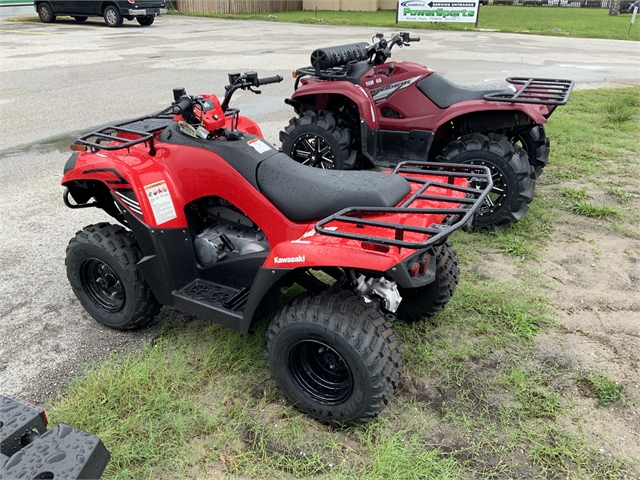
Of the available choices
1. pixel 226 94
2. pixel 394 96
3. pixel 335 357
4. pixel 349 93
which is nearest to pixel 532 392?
pixel 335 357

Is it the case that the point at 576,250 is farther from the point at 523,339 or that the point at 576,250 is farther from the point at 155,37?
the point at 155,37

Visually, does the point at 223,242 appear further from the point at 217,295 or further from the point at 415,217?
the point at 415,217

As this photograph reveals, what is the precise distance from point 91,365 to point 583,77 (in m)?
12.5

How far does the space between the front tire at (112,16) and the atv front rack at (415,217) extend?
19.8 metres

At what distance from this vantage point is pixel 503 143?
4652 mm

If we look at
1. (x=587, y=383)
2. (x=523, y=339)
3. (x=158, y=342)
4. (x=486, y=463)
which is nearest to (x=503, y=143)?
(x=523, y=339)

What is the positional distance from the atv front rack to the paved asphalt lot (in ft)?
5.41

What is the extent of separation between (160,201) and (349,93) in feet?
9.97

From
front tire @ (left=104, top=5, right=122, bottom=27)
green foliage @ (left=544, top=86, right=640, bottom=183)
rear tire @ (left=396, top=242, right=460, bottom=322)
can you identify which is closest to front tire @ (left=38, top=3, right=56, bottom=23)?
front tire @ (left=104, top=5, right=122, bottom=27)

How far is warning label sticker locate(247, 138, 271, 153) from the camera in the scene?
9.64 ft

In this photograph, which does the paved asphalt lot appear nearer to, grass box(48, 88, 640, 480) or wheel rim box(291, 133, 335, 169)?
grass box(48, 88, 640, 480)

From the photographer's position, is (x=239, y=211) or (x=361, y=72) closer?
(x=239, y=211)

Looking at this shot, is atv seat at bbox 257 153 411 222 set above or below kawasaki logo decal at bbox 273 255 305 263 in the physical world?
above

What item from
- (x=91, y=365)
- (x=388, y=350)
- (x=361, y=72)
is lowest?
(x=91, y=365)
